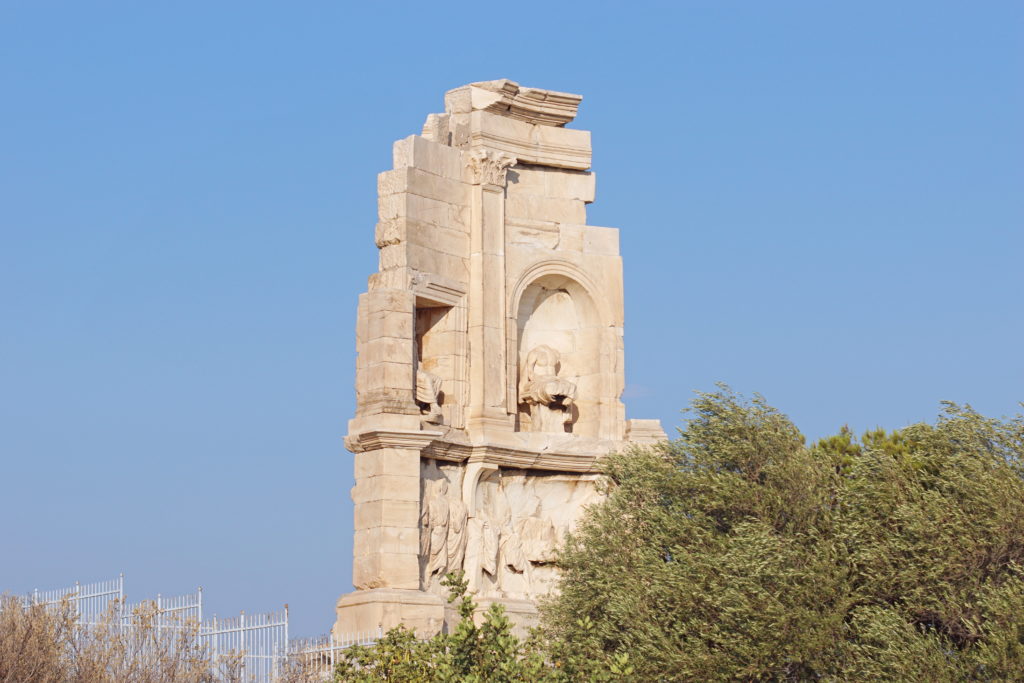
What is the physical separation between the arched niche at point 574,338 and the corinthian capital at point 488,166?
61.8 inches

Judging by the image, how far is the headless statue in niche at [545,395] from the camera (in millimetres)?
30219

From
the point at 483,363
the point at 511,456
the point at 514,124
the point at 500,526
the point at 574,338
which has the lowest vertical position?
the point at 500,526

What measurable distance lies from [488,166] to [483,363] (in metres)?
3.05

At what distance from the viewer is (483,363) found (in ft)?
95.8

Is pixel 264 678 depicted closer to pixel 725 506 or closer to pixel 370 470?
pixel 370 470

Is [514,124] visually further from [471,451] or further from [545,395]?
[471,451]

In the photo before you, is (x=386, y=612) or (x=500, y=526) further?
(x=500, y=526)

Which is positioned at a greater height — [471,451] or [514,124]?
[514,124]

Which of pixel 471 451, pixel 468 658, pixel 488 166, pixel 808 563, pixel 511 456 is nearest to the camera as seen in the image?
pixel 468 658

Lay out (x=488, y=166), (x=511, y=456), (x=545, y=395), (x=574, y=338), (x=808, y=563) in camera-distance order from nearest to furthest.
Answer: (x=808, y=563) < (x=511, y=456) < (x=488, y=166) < (x=545, y=395) < (x=574, y=338)

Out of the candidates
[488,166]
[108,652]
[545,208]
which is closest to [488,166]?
[488,166]

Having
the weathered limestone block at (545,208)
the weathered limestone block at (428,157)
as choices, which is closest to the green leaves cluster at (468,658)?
the weathered limestone block at (428,157)

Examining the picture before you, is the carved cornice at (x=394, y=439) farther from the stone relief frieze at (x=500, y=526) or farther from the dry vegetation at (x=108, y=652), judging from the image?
the dry vegetation at (x=108, y=652)

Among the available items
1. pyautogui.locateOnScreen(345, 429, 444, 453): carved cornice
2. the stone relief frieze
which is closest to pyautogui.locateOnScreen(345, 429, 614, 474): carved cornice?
pyautogui.locateOnScreen(345, 429, 444, 453): carved cornice
